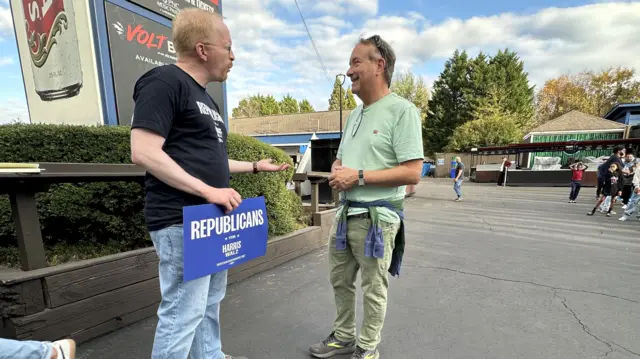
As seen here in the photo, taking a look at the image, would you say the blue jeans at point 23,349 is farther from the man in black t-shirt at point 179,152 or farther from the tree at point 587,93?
the tree at point 587,93

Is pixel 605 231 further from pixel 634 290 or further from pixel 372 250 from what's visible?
pixel 372 250

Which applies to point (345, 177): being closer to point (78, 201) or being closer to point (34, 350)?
point (34, 350)

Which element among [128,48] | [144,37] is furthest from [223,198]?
[144,37]

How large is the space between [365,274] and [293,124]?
3435 centimetres

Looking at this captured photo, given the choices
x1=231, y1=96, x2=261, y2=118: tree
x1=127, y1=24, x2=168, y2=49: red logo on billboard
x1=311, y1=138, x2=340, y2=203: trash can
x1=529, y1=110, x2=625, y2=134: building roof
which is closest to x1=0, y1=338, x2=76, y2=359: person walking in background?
x1=127, y1=24, x2=168, y2=49: red logo on billboard

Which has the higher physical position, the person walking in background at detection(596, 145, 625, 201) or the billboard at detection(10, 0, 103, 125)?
the billboard at detection(10, 0, 103, 125)

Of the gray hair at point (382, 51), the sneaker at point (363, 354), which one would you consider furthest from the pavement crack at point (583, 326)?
the gray hair at point (382, 51)

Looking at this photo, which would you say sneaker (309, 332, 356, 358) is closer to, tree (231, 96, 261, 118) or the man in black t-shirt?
the man in black t-shirt

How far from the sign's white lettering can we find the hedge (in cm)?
187

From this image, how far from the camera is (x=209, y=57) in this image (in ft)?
4.49

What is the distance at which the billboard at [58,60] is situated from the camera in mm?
3596

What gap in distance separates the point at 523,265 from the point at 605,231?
12.4 feet

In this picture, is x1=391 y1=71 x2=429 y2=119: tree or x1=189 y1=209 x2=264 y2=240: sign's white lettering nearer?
x1=189 y1=209 x2=264 y2=240: sign's white lettering

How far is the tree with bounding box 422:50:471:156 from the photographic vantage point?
3462 centimetres
